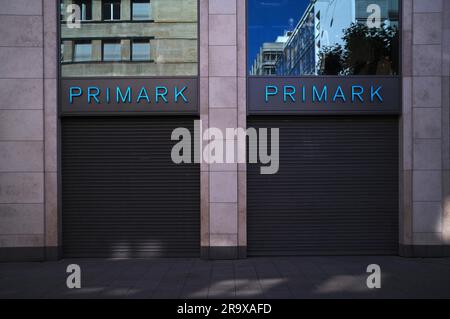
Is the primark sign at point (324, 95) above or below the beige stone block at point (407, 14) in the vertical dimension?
below

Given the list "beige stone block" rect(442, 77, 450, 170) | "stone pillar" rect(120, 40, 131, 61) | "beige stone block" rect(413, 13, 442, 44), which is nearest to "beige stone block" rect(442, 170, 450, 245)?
"beige stone block" rect(442, 77, 450, 170)

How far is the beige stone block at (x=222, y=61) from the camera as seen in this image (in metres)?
9.79

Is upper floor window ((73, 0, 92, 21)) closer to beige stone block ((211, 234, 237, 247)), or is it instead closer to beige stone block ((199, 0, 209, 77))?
beige stone block ((199, 0, 209, 77))

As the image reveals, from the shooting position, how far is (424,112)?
32.4ft

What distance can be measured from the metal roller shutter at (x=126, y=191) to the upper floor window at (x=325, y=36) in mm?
3257

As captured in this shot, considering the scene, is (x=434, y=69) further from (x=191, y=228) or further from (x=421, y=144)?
(x=191, y=228)

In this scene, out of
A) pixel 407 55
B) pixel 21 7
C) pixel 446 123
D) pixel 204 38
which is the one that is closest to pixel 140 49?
pixel 204 38

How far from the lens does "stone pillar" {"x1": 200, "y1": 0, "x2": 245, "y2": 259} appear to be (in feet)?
32.0

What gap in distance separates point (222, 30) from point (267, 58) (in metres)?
1.54

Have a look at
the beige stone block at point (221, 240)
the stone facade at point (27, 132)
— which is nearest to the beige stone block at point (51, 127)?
the stone facade at point (27, 132)

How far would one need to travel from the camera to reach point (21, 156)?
31.9 feet

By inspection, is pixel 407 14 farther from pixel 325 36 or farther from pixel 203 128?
pixel 203 128

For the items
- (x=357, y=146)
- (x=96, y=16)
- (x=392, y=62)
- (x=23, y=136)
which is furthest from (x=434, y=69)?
(x=23, y=136)

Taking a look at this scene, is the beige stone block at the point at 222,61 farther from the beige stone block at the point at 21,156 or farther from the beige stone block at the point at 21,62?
the beige stone block at the point at 21,156
